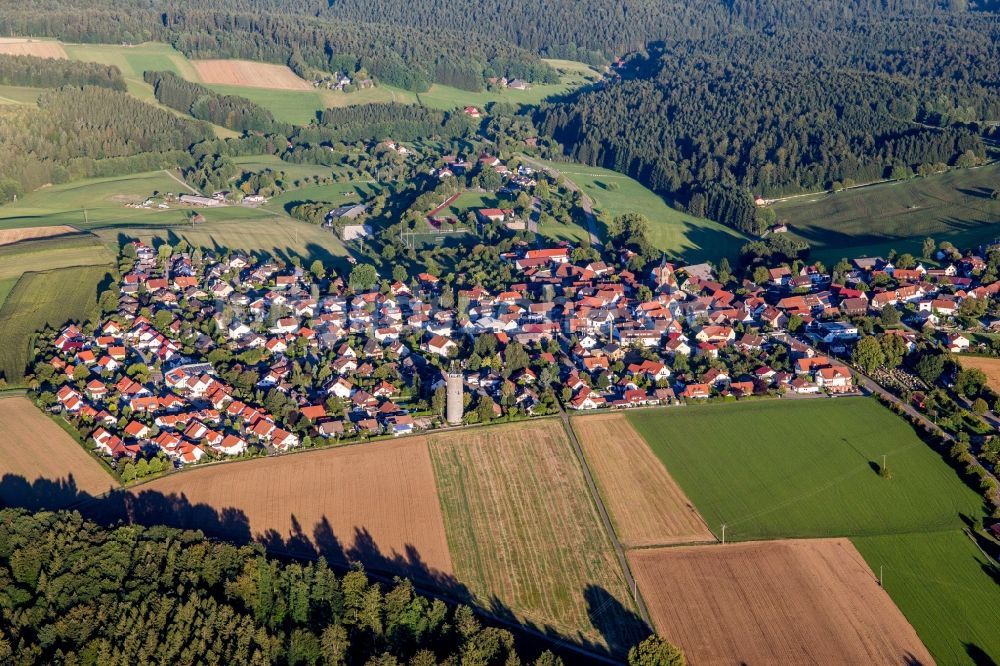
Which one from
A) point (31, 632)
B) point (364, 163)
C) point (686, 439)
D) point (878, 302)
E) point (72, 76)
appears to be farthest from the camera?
point (72, 76)

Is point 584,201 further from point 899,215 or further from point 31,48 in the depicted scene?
point 31,48

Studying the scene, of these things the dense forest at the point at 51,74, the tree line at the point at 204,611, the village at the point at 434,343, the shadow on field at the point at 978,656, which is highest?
the dense forest at the point at 51,74

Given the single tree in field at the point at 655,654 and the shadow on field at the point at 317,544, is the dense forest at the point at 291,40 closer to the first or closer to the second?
the shadow on field at the point at 317,544

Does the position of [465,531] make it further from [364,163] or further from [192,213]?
[364,163]

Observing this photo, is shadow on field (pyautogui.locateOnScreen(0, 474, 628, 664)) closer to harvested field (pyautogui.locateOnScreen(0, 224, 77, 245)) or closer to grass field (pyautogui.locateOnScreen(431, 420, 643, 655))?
grass field (pyautogui.locateOnScreen(431, 420, 643, 655))

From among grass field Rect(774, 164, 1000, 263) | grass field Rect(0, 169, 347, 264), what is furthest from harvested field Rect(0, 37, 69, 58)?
grass field Rect(774, 164, 1000, 263)

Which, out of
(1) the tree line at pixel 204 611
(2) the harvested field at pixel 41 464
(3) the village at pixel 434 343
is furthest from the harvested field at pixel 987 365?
(2) the harvested field at pixel 41 464

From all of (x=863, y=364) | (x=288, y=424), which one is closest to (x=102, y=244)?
(x=288, y=424)
